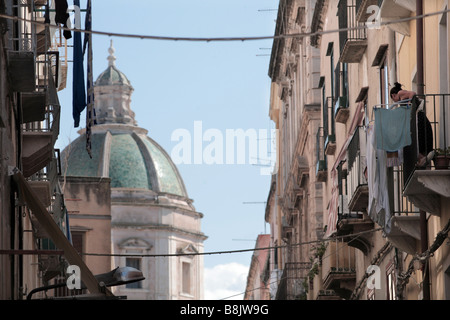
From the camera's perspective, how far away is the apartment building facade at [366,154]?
1705cm

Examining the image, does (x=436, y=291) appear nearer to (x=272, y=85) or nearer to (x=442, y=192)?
(x=442, y=192)

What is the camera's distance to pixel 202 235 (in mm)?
84125

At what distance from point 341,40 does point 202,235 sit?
57806 millimetres

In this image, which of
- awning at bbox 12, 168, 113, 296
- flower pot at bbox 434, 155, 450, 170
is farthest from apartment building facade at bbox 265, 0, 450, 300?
awning at bbox 12, 168, 113, 296

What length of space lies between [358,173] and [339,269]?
18.7 feet

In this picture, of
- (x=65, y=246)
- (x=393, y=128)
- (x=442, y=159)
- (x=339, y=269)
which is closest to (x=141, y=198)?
(x=339, y=269)

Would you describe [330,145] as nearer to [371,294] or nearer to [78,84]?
[371,294]

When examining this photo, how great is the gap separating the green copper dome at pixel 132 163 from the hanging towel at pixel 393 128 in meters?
63.2

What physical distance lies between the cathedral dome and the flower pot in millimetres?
65045

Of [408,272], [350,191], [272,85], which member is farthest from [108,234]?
[408,272]

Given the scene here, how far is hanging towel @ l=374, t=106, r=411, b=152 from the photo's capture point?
17.2 metres

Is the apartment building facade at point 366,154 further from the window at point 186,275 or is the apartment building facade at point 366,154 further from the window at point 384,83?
the window at point 186,275
